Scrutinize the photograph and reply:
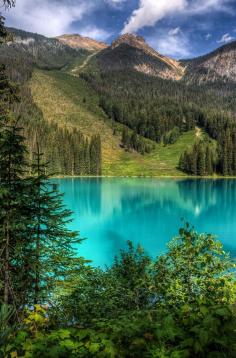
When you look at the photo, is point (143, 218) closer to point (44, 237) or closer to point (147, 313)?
point (44, 237)

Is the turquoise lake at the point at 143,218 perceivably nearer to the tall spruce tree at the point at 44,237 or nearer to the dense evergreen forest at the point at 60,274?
the dense evergreen forest at the point at 60,274

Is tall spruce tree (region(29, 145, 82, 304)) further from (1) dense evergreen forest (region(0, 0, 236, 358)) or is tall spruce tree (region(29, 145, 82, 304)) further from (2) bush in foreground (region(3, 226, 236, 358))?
(2) bush in foreground (region(3, 226, 236, 358))

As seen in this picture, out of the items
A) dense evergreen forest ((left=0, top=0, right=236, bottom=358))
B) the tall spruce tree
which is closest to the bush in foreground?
dense evergreen forest ((left=0, top=0, right=236, bottom=358))

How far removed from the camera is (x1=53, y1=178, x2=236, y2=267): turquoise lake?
143 ft

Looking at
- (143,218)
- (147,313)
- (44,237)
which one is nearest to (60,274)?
(44,237)

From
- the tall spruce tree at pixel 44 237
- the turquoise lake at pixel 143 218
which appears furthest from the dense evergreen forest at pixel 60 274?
the turquoise lake at pixel 143 218

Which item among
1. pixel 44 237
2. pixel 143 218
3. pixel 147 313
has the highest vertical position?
pixel 44 237

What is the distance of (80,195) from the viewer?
3826 inches

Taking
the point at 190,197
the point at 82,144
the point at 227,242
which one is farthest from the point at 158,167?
the point at 227,242

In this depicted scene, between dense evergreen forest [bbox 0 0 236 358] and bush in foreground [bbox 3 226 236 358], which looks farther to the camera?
dense evergreen forest [bbox 0 0 236 358]

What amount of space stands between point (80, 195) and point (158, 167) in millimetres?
101826

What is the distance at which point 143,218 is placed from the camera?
6506 centimetres

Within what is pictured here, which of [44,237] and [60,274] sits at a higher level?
[44,237]

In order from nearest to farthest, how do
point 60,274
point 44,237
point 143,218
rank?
point 44,237, point 60,274, point 143,218
